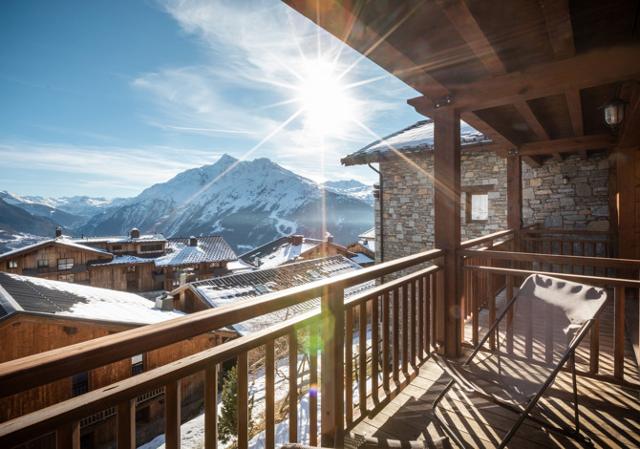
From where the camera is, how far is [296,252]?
29875mm

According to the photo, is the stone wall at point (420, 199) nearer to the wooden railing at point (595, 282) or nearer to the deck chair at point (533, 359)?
the wooden railing at point (595, 282)

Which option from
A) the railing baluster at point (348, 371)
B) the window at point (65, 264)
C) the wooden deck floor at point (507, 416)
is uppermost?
the railing baluster at point (348, 371)

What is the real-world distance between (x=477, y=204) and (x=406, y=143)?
252 centimetres

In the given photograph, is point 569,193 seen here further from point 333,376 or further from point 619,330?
point 333,376

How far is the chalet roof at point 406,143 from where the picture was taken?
7348 millimetres

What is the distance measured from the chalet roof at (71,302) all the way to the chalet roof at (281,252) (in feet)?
47.8

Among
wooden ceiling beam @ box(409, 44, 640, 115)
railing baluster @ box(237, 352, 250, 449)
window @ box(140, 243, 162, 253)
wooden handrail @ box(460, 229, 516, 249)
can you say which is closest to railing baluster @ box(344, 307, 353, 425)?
railing baluster @ box(237, 352, 250, 449)

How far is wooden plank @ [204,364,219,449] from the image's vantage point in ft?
4.03

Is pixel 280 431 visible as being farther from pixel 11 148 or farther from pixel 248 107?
pixel 11 148

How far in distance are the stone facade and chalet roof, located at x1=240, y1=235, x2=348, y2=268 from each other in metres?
19.5

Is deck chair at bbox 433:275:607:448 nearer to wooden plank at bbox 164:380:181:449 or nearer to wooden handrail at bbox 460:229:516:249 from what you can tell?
wooden handrail at bbox 460:229:516:249

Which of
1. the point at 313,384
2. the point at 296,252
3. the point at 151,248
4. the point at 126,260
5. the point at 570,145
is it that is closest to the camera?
the point at 313,384

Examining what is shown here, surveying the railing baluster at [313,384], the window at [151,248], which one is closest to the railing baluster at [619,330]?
the railing baluster at [313,384]

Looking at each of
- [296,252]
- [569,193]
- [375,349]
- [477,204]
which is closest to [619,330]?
[375,349]
